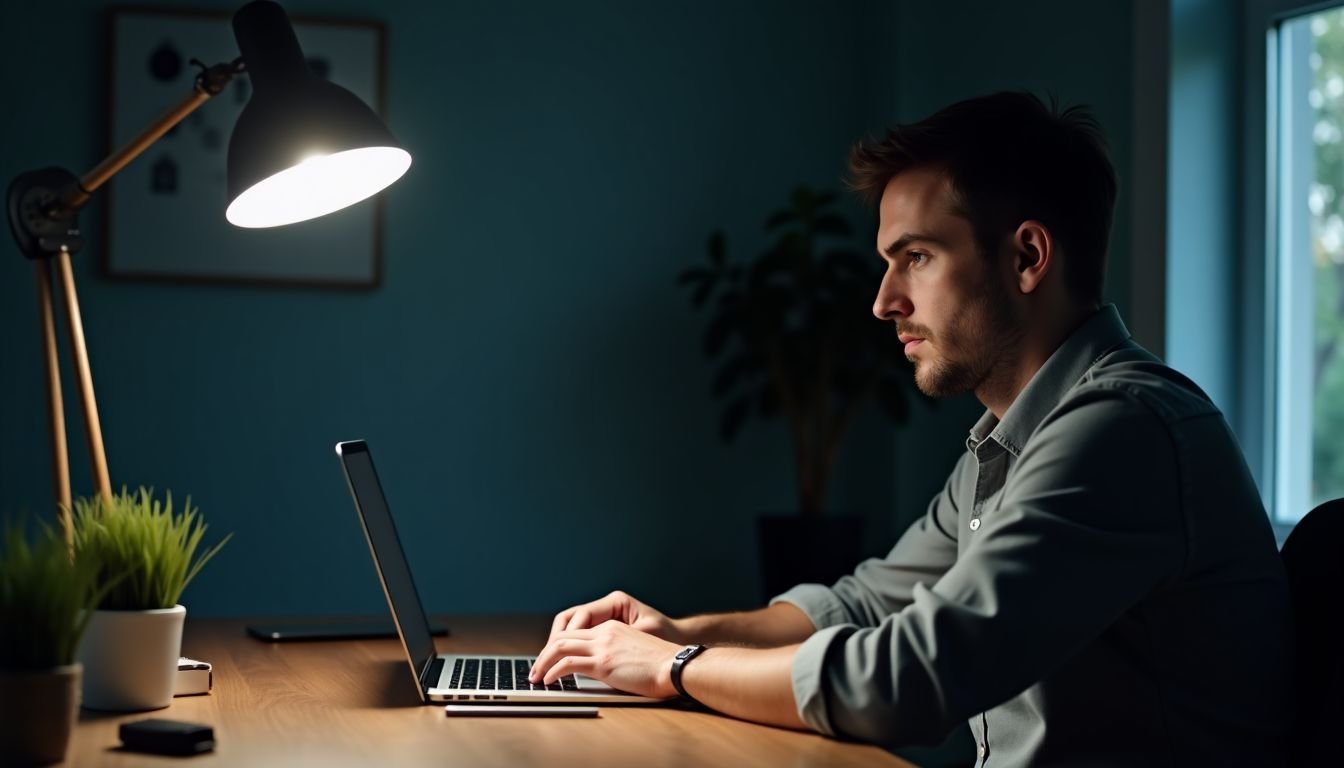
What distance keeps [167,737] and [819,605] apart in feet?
2.75

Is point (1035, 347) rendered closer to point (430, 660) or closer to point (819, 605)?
point (819, 605)

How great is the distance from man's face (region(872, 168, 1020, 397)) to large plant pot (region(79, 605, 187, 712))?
0.82 metres

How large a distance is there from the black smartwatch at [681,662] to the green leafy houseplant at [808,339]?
1987 mm

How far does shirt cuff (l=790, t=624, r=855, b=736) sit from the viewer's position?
3.80 feet

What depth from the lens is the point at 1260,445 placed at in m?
2.67

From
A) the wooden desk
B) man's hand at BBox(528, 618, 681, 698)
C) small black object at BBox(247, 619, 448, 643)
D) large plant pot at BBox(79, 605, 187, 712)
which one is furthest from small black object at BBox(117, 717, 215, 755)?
small black object at BBox(247, 619, 448, 643)

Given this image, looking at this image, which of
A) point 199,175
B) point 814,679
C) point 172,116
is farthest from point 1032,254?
point 199,175

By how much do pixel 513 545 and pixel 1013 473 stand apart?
2383 mm

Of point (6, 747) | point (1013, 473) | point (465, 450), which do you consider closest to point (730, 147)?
point (465, 450)

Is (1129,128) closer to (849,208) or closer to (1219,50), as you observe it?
(1219,50)

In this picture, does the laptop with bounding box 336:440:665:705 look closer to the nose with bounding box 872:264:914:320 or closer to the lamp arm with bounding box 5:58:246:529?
the lamp arm with bounding box 5:58:246:529

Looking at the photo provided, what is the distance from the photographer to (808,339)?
3.30m

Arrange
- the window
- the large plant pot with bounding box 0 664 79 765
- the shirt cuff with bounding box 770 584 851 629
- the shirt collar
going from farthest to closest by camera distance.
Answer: the window < the shirt cuff with bounding box 770 584 851 629 < the shirt collar < the large plant pot with bounding box 0 664 79 765

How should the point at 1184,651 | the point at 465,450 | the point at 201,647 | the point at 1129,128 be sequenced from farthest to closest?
the point at 465,450, the point at 1129,128, the point at 201,647, the point at 1184,651
